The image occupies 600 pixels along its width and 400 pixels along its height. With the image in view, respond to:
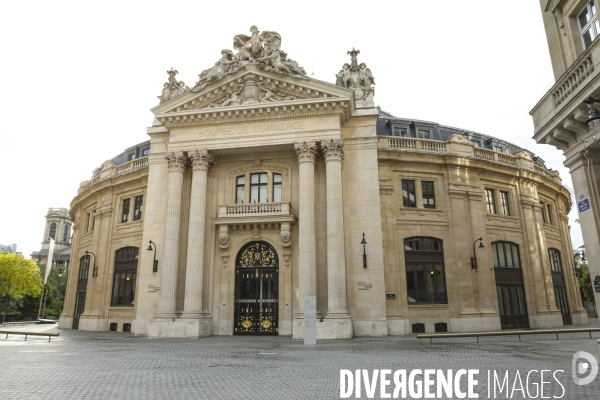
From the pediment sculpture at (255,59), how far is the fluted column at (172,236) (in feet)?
16.8

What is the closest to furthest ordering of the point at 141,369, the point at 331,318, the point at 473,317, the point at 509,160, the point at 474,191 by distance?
1. the point at 141,369
2. the point at 331,318
3. the point at 473,317
4. the point at 474,191
5. the point at 509,160

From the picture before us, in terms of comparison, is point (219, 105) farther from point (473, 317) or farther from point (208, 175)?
point (473, 317)

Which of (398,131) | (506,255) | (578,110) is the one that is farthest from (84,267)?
(578,110)

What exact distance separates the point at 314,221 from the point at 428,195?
1020 centimetres

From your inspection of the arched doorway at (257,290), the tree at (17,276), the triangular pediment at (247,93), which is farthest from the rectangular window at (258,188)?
the tree at (17,276)

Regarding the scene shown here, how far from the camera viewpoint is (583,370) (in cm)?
1044

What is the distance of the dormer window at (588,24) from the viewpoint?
13221 mm

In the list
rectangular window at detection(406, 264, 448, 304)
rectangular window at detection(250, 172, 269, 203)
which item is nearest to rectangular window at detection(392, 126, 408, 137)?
rectangular window at detection(406, 264, 448, 304)

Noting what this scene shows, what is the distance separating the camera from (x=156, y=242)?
2827cm

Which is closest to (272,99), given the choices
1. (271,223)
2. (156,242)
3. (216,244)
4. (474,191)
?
(271,223)

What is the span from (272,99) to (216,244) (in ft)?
33.2

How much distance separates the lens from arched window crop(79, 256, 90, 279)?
3797 cm

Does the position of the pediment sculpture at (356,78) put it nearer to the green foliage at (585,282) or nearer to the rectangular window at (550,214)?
the rectangular window at (550,214)

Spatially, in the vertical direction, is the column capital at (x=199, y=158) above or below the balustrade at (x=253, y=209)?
above
